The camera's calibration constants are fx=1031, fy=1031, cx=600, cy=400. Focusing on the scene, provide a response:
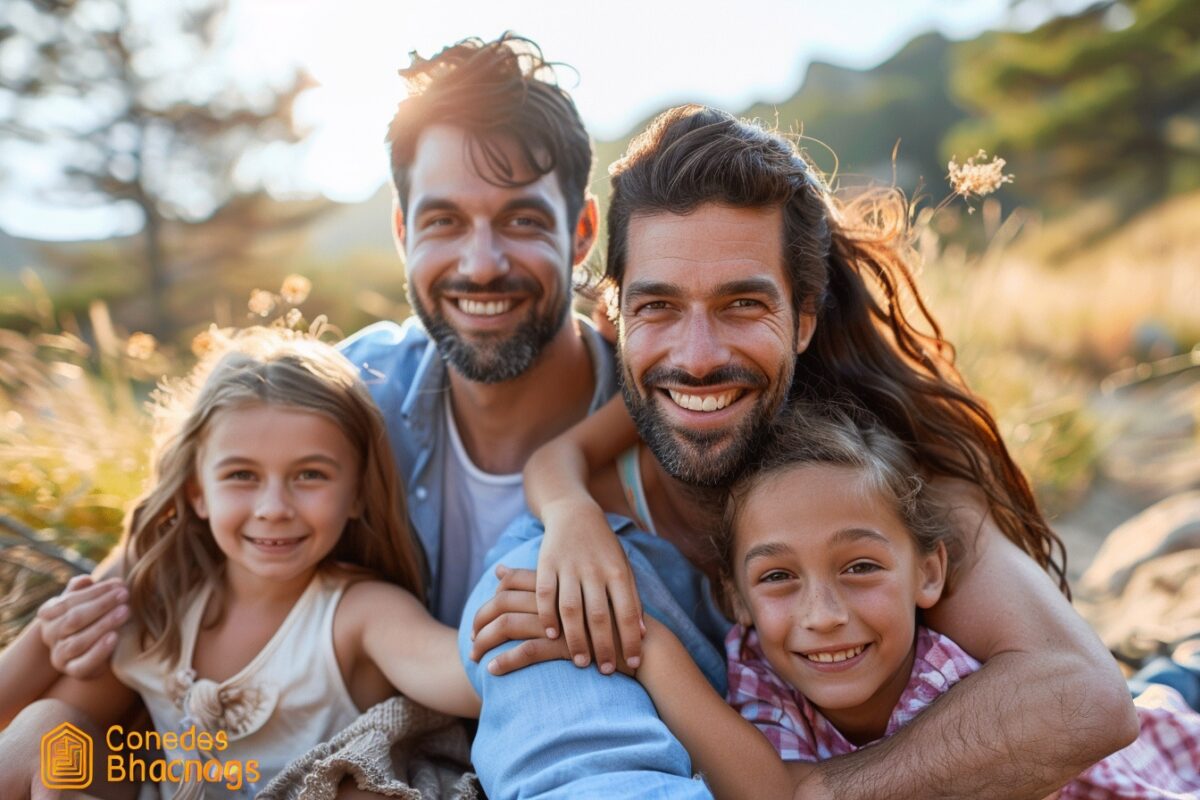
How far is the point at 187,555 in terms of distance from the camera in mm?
3205

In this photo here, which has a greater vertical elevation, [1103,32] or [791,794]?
[1103,32]

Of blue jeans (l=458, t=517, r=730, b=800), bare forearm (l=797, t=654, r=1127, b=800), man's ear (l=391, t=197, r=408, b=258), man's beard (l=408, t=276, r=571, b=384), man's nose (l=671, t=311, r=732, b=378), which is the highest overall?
man's ear (l=391, t=197, r=408, b=258)

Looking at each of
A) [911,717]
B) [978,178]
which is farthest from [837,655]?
[978,178]

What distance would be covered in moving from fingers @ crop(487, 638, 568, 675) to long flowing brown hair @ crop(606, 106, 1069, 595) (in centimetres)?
109

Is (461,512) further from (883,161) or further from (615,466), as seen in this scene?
(883,161)

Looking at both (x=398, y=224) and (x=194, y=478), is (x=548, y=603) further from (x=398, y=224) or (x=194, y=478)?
(x=398, y=224)

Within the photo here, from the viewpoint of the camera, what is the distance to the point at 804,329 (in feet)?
9.95

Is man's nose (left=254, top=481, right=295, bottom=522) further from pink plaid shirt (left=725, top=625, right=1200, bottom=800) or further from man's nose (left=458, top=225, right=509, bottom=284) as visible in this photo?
pink plaid shirt (left=725, top=625, right=1200, bottom=800)

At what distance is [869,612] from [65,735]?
7.17ft

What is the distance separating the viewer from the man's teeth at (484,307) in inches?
138

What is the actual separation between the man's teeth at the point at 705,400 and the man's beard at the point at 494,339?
89 centimetres

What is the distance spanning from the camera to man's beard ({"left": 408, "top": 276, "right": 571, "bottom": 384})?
3.51m

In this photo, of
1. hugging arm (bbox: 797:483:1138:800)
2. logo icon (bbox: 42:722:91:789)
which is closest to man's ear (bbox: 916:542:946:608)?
hugging arm (bbox: 797:483:1138:800)

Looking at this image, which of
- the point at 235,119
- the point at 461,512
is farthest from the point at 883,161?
the point at 461,512
